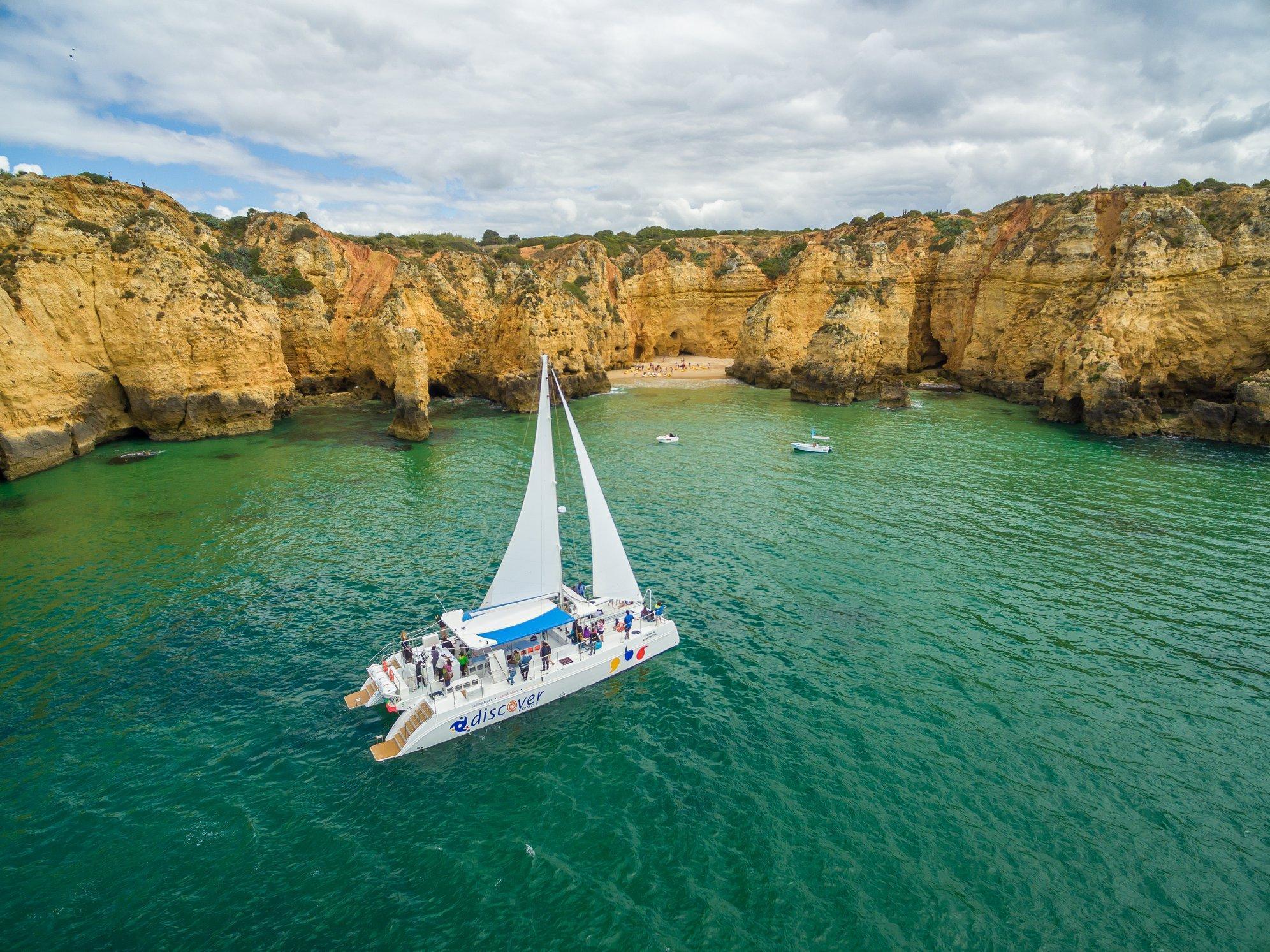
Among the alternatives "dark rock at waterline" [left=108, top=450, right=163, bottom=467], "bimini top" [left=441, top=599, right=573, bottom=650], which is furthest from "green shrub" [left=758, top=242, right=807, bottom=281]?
"bimini top" [left=441, top=599, right=573, bottom=650]

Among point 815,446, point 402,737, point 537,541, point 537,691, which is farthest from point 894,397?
point 402,737

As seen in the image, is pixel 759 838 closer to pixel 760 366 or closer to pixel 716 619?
pixel 716 619

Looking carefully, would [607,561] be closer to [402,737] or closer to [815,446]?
[402,737]

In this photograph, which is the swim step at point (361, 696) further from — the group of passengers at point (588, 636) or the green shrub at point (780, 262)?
the green shrub at point (780, 262)

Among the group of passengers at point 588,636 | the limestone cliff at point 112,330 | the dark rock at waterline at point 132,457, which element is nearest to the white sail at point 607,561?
the group of passengers at point 588,636

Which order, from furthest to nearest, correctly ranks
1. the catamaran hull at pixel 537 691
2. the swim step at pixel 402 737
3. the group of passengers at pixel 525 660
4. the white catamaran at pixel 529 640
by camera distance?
1. the group of passengers at pixel 525 660
2. the white catamaran at pixel 529 640
3. the catamaran hull at pixel 537 691
4. the swim step at pixel 402 737

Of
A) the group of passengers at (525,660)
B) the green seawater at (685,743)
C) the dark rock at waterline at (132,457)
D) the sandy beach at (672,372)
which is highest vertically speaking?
the sandy beach at (672,372)

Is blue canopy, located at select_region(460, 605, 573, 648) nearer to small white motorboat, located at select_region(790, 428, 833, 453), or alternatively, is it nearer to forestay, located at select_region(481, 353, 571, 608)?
forestay, located at select_region(481, 353, 571, 608)
